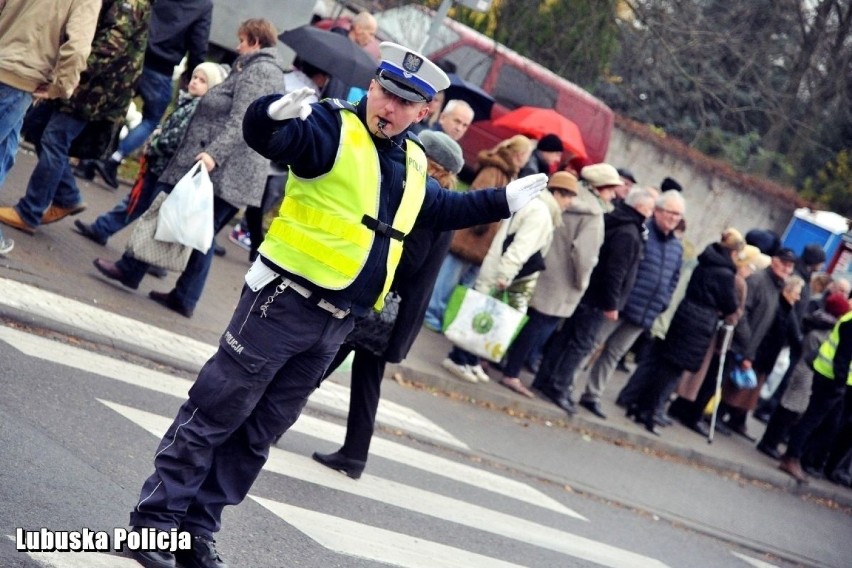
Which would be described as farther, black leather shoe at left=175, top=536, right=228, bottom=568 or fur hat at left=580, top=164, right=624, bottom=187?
fur hat at left=580, top=164, right=624, bottom=187

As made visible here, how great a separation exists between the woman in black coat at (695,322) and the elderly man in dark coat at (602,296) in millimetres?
1050

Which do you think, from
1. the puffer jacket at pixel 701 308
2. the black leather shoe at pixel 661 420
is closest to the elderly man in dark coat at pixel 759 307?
the puffer jacket at pixel 701 308

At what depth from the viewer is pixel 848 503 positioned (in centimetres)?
1455

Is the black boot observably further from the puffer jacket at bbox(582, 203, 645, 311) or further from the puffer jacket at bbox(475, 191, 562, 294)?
the puffer jacket at bbox(582, 203, 645, 311)

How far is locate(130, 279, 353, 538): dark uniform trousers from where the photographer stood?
527 cm

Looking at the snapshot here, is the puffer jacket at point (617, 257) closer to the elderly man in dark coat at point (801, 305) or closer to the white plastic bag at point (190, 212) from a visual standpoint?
the elderly man in dark coat at point (801, 305)

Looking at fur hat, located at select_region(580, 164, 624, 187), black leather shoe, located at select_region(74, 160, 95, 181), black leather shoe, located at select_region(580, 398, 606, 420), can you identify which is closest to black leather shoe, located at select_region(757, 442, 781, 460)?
black leather shoe, located at select_region(580, 398, 606, 420)

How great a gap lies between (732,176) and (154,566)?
24.7 meters

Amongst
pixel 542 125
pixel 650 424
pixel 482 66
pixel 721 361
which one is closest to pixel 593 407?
pixel 650 424

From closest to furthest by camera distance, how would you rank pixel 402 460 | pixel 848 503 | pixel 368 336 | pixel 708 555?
pixel 368 336, pixel 402 460, pixel 708 555, pixel 848 503

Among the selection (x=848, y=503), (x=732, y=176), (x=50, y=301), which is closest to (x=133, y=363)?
(x=50, y=301)

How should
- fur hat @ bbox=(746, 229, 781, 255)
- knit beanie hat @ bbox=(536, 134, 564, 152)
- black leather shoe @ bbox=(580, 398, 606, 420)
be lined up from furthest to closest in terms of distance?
fur hat @ bbox=(746, 229, 781, 255), knit beanie hat @ bbox=(536, 134, 564, 152), black leather shoe @ bbox=(580, 398, 606, 420)

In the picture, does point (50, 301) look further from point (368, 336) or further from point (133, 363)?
point (368, 336)

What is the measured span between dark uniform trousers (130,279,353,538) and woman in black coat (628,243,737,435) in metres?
8.72
